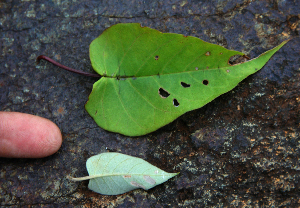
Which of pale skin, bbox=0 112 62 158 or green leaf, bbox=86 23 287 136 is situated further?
pale skin, bbox=0 112 62 158

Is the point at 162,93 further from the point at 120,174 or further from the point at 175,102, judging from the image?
the point at 120,174

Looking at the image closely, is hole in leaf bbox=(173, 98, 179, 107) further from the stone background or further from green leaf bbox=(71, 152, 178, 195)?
green leaf bbox=(71, 152, 178, 195)

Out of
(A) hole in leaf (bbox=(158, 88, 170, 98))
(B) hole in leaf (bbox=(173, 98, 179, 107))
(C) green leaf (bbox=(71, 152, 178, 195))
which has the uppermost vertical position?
(A) hole in leaf (bbox=(158, 88, 170, 98))

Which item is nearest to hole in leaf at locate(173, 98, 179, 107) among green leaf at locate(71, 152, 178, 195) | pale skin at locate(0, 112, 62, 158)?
green leaf at locate(71, 152, 178, 195)

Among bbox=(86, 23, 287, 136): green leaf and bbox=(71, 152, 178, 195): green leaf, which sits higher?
bbox=(86, 23, 287, 136): green leaf

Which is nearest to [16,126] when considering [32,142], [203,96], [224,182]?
[32,142]

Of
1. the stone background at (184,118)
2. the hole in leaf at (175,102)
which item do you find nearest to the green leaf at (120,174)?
the stone background at (184,118)
